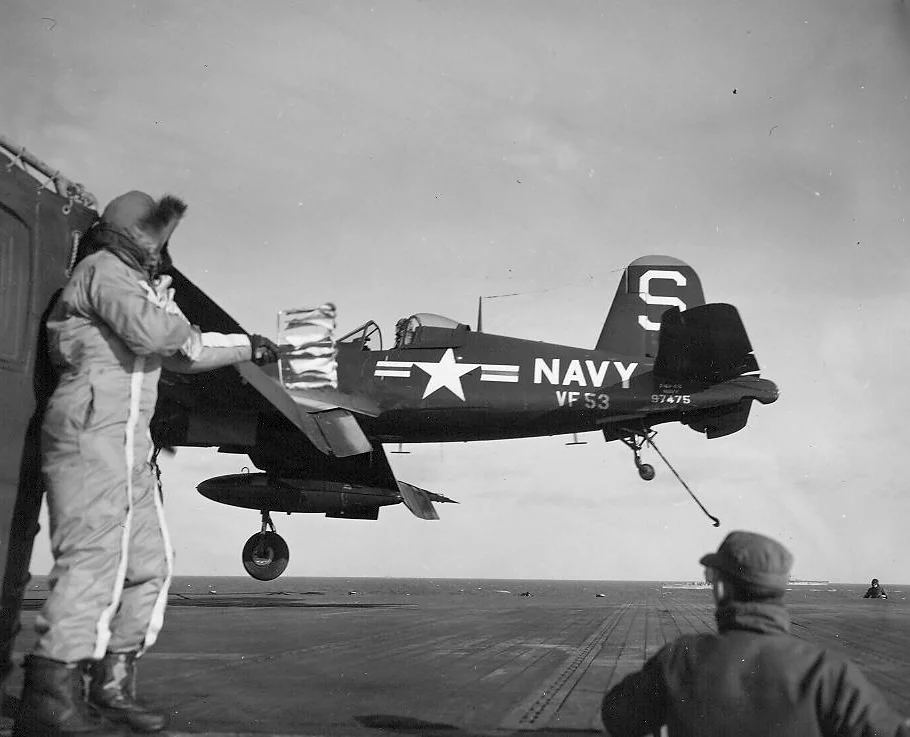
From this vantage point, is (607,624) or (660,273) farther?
(660,273)

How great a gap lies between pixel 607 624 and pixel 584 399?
423cm

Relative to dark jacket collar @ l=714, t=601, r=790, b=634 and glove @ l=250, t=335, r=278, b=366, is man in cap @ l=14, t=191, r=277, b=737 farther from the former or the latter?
dark jacket collar @ l=714, t=601, r=790, b=634

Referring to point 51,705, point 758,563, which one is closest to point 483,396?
point 51,705

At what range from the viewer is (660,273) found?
751 inches

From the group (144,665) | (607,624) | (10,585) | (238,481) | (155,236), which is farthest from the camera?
(238,481)

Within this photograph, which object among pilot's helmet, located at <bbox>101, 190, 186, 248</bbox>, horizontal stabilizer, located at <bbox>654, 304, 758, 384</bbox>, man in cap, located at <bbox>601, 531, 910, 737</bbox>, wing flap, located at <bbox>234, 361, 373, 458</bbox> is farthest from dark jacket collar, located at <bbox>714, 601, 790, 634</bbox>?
horizontal stabilizer, located at <bbox>654, 304, 758, 384</bbox>

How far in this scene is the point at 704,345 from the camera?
1549 cm

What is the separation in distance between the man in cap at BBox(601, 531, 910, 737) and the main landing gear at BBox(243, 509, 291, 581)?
52.2 feet

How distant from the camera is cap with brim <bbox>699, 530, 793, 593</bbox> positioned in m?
2.29

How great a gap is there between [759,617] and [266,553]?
16.4m

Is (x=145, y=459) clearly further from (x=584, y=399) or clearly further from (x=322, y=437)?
(x=584, y=399)

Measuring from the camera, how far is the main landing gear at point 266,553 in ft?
57.4

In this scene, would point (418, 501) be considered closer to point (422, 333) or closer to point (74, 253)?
point (422, 333)

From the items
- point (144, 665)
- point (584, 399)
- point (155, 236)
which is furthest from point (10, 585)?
point (584, 399)
